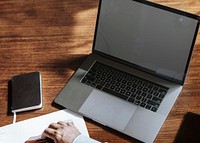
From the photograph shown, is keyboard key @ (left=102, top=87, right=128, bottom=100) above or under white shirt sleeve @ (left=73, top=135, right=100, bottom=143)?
above

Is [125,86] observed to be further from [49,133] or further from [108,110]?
[49,133]

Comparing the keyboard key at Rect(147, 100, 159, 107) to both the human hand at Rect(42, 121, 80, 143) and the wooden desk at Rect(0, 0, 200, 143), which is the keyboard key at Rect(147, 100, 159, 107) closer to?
the wooden desk at Rect(0, 0, 200, 143)

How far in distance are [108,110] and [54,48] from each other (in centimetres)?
32

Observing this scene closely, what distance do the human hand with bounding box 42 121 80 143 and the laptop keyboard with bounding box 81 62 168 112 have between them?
0.17m

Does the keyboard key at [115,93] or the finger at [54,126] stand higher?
the keyboard key at [115,93]

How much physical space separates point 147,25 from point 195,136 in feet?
1.16

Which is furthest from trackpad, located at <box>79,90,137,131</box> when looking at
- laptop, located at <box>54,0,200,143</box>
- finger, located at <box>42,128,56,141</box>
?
finger, located at <box>42,128,56,141</box>

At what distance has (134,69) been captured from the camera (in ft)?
4.80

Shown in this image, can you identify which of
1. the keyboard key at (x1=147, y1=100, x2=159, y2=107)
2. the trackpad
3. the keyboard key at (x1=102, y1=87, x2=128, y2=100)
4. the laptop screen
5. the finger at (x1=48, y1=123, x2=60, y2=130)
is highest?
the laptop screen

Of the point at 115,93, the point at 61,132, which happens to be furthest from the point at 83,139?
the point at 115,93

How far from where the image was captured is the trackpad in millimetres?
1337

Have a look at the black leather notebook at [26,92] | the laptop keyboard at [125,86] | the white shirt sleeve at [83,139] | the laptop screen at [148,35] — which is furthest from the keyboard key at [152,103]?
the black leather notebook at [26,92]

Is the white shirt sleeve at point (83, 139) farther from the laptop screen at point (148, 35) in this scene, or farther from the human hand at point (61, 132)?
the laptop screen at point (148, 35)

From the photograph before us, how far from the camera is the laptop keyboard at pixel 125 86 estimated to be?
1378 mm
